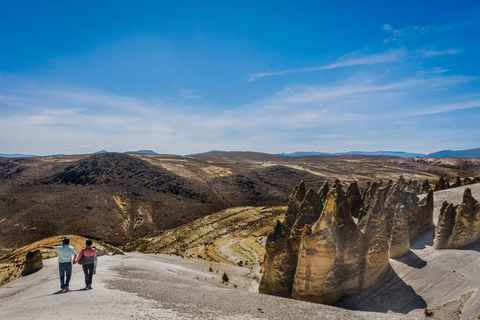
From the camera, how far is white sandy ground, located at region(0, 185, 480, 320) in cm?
841

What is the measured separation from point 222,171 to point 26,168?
181 feet

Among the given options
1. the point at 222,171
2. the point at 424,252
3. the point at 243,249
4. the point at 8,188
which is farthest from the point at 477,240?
the point at 8,188

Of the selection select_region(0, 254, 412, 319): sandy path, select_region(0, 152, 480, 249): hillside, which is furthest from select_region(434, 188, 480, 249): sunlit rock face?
select_region(0, 152, 480, 249): hillside

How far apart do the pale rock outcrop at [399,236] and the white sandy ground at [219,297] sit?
18.1 inches

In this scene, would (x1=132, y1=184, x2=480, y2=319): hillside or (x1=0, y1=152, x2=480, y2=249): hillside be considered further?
(x1=0, y1=152, x2=480, y2=249): hillside

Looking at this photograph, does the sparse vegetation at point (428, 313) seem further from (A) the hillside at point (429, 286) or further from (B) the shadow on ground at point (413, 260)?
(B) the shadow on ground at point (413, 260)

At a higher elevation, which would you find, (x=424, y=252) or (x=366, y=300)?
(x=424, y=252)

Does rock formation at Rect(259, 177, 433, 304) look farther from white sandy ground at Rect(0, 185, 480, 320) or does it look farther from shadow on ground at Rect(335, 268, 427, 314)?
white sandy ground at Rect(0, 185, 480, 320)

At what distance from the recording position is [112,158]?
70312mm

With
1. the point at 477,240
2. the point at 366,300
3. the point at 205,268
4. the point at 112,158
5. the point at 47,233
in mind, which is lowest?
the point at 47,233

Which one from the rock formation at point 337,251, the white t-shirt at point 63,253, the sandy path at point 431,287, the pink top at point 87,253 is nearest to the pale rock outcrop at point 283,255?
the rock formation at point 337,251

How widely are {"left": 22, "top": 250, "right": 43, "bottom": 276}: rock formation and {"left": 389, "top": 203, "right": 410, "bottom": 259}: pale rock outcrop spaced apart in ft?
74.2

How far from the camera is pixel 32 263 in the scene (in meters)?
16.1

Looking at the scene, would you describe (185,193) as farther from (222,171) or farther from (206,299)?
(206,299)
